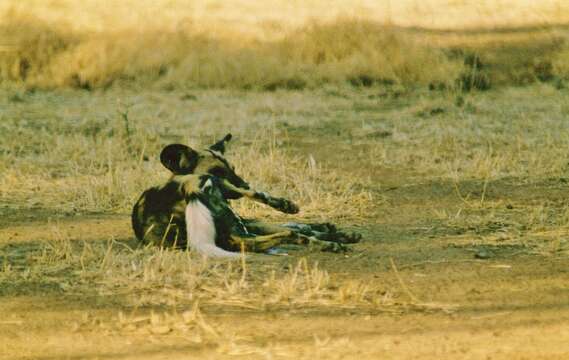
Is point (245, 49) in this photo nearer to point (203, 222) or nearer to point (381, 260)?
point (203, 222)

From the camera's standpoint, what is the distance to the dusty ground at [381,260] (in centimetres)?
350

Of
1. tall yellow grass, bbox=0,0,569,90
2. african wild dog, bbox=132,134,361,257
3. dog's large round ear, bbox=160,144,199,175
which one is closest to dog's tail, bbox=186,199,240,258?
african wild dog, bbox=132,134,361,257

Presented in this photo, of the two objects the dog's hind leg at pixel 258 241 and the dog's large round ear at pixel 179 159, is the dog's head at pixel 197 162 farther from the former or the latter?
the dog's hind leg at pixel 258 241

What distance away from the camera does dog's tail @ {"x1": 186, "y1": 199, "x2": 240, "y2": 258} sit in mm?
4613

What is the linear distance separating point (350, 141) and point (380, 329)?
16.8ft

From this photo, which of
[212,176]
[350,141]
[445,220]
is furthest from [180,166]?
[350,141]

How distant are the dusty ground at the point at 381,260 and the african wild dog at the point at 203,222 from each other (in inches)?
5.8

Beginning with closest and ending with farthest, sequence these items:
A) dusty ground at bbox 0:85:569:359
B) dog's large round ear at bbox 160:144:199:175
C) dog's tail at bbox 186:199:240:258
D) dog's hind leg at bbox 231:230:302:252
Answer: dusty ground at bbox 0:85:569:359
dog's tail at bbox 186:199:240:258
dog's hind leg at bbox 231:230:302:252
dog's large round ear at bbox 160:144:199:175

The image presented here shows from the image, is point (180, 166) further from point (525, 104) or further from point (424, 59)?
point (424, 59)

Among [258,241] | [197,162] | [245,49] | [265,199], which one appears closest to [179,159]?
[197,162]

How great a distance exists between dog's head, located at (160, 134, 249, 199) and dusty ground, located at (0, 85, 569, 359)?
1.55 ft

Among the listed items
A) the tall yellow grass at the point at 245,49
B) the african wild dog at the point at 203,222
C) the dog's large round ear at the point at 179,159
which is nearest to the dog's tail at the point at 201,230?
the african wild dog at the point at 203,222

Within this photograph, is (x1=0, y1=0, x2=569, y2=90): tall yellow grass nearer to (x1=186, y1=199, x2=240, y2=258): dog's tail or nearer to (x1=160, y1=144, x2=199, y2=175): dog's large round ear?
(x1=160, y1=144, x2=199, y2=175): dog's large round ear

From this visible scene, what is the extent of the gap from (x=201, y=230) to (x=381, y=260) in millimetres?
842
